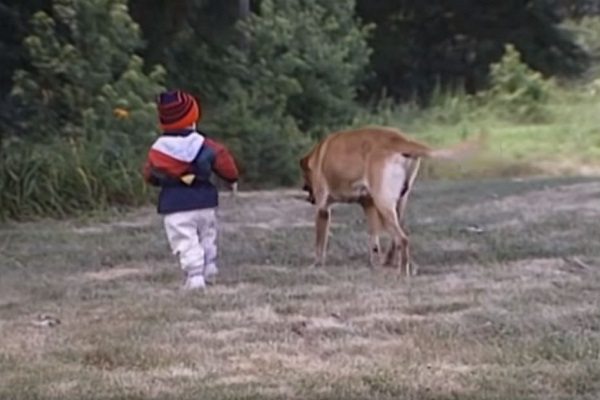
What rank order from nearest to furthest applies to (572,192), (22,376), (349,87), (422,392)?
(422,392) < (22,376) < (572,192) < (349,87)

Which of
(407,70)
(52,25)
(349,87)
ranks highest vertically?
(52,25)

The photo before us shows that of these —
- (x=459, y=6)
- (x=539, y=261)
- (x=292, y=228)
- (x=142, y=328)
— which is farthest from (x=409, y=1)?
(x=142, y=328)

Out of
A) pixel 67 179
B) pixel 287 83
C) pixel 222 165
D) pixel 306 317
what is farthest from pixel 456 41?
pixel 306 317

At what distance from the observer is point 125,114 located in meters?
16.9

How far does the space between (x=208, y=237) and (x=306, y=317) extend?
1.71 meters

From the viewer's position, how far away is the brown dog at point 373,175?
10203 millimetres

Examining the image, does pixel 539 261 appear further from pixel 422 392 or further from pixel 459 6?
pixel 459 6

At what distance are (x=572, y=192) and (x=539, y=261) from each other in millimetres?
5302

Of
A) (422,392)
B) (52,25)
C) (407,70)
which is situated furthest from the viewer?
(407,70)

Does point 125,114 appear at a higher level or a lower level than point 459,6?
higher

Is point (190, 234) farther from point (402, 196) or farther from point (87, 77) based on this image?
point (87, 77)

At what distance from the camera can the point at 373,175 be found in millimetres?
10305

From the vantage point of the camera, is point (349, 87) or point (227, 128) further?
point (349, 87)

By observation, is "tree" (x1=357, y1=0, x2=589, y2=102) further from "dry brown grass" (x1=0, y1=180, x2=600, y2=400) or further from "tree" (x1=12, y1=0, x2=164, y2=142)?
"dry brown grass" (x1=0, y1=180, x2=600, y2=400)
